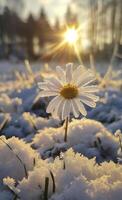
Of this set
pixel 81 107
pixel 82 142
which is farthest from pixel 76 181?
pixel 82 142

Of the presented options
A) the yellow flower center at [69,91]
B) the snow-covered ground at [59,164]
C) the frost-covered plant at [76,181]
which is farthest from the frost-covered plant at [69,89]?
the frost-covered plant at [76,181]

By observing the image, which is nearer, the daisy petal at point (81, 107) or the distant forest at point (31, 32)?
the daisy petal at point (81, 107)

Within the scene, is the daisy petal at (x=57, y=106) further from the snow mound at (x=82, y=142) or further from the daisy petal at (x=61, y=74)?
the snow mound at (x=82, y=142)

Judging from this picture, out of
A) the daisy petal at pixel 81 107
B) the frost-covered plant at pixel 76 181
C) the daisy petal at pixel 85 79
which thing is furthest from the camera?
the daisy petal at pixel 85 79

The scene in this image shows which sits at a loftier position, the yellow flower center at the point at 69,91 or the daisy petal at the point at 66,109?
the yellow flower center at the point at 69,91

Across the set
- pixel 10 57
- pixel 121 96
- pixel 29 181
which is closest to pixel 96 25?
pixel 10 57

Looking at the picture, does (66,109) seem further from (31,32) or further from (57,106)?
(31,32)

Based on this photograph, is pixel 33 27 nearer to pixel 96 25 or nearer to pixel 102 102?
pixel 96 25

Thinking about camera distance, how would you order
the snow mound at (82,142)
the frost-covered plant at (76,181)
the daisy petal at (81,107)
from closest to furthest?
the frost-covered plant at (76,181) < the daisy petal at (81,107) < the snow mound at (82,142)
